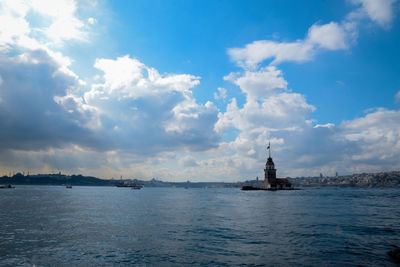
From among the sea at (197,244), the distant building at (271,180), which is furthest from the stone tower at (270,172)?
the sea at (197,244)

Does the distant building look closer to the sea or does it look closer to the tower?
the tower

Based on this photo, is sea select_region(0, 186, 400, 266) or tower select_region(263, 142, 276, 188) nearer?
sea select_region(0, 186, 400, 266)

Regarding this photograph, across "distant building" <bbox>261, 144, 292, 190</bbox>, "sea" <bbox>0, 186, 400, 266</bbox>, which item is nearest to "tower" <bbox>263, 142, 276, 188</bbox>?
"distant building" <bbox>261, 144, 292, 190</bbox>

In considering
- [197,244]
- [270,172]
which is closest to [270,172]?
[270,172]

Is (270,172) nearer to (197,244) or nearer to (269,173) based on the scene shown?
(269,173)

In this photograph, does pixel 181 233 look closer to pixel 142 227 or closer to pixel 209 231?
pixel 209 231

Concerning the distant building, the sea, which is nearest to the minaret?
the distant building

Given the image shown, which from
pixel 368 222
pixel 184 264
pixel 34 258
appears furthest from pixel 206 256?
pixel 368 222

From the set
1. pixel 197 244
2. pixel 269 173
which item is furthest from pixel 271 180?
pixel 197 244

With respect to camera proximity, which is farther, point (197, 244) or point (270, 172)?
point (270, 172)

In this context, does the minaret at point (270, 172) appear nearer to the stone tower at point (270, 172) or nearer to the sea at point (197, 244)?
the stone tower at point (270, 172)

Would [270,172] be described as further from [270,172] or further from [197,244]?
[197,244]

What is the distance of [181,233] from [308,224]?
55.3 ft

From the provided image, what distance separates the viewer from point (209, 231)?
29359 mm
